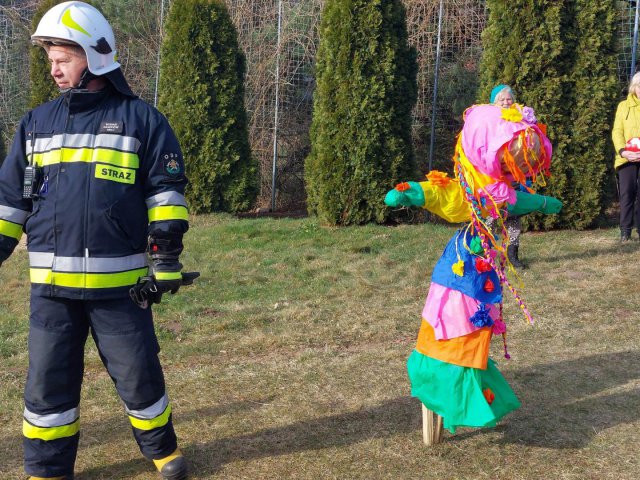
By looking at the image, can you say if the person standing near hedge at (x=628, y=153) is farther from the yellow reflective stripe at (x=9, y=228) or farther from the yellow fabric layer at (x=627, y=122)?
the yellow reflective stripe at (x=9, y=228)

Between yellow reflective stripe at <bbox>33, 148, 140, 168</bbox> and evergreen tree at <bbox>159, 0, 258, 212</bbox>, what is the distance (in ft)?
27.2

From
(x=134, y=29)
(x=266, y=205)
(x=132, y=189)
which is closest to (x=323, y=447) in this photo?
(x=132, y=189)

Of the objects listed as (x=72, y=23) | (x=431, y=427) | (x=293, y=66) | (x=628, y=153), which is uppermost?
(x=293, y=66)

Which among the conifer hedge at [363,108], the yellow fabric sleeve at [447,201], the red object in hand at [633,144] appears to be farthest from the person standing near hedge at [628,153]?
the yellow fabric sleeve at [447,201]

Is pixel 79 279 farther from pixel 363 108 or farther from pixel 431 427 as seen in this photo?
pixel 363 108

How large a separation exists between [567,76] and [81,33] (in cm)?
768

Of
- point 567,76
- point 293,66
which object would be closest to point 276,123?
point 293,66

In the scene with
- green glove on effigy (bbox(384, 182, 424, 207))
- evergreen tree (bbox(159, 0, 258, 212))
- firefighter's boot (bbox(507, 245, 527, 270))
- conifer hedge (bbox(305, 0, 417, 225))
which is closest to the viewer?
green glove on effigy (bbox(384, 182, 424, 207))

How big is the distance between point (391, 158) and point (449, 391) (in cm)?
684

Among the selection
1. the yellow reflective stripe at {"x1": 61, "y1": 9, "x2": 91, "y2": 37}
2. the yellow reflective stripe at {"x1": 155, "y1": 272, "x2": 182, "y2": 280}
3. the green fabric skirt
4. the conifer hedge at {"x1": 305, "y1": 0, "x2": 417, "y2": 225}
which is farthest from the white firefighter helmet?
the conifer hedge at {"x1": 305, "y1": 0, "x2": 417, "y2": 225}

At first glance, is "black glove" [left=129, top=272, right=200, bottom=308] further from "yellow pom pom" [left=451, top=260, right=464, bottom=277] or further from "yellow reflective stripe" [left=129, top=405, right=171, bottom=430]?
"yellow pom pom" [left=451, top=260, right=464, bottom=277]

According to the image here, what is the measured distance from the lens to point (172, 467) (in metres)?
3.26

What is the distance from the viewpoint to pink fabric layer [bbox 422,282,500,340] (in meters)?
3.44

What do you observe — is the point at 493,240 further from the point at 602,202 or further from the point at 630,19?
the point at 630,19
